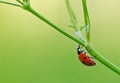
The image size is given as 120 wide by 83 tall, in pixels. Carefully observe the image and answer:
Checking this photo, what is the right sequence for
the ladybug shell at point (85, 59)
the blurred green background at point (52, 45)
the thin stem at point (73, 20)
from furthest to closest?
the blurred green background at point (52, 45), the ladybug shell at point (85, 59), the thin stem at point (73, 20)

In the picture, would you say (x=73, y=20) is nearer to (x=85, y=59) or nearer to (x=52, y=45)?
(x=85, y=59)

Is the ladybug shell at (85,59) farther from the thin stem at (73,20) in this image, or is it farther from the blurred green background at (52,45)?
the blurred green background at (52,45)

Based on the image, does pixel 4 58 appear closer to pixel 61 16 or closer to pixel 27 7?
pixel 61 16

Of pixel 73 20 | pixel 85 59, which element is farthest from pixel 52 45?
pixel 73 20

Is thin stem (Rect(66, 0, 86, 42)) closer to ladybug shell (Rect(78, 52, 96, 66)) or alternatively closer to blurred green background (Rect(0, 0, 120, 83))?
ladybug shell (Rect(78, 52, 96, 66))

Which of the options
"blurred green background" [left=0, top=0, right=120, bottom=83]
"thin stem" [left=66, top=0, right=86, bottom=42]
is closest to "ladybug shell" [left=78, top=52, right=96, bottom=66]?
"thin stem" [left=66, top=0, right=86, bottom=42]

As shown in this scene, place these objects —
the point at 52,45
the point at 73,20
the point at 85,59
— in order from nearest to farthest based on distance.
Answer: the point at 73,20, the point at 85,59, the point at 52,45

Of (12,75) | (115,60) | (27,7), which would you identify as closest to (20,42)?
(12,75)

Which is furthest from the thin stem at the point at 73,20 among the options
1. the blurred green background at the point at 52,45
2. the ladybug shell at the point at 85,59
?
the blurred green background at the point at 52,45
